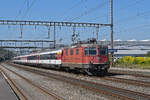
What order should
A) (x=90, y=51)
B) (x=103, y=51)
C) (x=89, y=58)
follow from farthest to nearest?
(x=103, y=51)
(x=90, y=51)
(x=89, y=58)

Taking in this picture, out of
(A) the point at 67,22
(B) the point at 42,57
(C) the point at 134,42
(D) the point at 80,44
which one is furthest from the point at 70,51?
(C) the point at 134,42

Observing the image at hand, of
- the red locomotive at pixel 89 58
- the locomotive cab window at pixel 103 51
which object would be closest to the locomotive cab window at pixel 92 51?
the red locomotive at pixel 89 58

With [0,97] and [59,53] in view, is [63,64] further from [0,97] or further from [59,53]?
[0,97]

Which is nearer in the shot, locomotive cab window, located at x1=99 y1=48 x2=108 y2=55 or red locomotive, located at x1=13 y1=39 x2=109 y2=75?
red locomotive, located at x1=13 y1=39 x2=109 y2=75

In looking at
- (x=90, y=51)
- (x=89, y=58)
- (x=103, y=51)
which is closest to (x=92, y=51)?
(x=90, y=51)

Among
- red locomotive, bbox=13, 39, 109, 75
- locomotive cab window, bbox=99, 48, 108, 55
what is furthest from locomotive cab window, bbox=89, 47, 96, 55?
locomotive cab window, bbox=99, 48, 108, 55

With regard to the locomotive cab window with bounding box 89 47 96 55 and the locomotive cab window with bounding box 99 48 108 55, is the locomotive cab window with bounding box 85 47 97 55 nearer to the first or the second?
the locomotive cab window with bounding box 89 47 96 55

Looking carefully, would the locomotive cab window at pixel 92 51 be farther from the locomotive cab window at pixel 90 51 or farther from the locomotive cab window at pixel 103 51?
the locomotive cab window at pixel 103 51

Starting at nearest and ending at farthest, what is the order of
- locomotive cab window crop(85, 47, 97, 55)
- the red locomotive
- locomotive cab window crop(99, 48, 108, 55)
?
the red locomotive → locomotive cab window crop(85, 47, 97, 55) → locomotive cab window crop(99, 48, 108, 55)

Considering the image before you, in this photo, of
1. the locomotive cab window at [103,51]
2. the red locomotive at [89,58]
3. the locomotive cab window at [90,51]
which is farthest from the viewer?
the locomotive cab window at [103,51]

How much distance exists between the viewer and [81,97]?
11453 mm

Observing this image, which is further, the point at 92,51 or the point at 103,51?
the point at 103,51

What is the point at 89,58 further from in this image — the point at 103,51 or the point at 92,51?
the point at 103,51

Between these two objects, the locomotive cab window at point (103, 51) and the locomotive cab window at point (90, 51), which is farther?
the locomotive cab window at point (103, 51)
